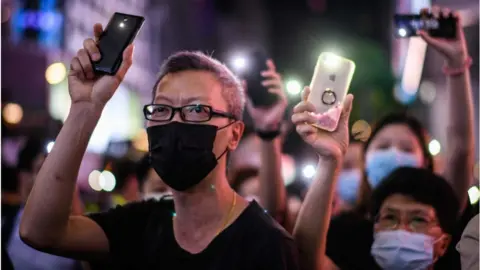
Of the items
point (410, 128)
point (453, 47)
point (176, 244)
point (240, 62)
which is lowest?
point (176, 244)

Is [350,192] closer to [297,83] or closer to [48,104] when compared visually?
[297,83]

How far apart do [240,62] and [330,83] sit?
2.46ft

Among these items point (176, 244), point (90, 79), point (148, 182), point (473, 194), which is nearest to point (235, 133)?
point (176, 244)

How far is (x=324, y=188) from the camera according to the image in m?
2.44

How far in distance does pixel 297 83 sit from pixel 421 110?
683 inches

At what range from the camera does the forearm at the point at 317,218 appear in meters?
2.42

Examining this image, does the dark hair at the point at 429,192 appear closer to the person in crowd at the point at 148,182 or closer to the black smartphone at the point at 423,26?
the black smartphone at the point at 423,26

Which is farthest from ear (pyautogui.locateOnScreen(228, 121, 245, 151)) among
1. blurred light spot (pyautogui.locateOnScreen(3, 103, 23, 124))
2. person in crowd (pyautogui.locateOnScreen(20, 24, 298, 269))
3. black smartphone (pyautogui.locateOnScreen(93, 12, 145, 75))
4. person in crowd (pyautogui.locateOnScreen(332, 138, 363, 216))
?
blurred light spot (pyautogui.locateOnScreen(3, 103, 23, 124))

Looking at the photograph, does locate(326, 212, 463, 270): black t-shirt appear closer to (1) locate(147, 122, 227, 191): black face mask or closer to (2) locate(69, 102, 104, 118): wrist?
(1) locate(147, 122, 227, 191): black face mask

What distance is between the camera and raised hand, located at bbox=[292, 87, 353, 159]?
2.42 m

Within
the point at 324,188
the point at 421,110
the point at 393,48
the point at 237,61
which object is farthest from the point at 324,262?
the point at 421,110

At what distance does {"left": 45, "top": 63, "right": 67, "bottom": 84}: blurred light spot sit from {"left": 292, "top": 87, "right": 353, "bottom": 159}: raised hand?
11250mm

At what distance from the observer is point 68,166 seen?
7.29ft

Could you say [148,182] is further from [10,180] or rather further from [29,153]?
[10,180]
